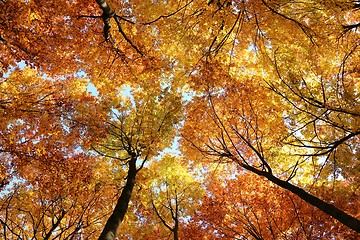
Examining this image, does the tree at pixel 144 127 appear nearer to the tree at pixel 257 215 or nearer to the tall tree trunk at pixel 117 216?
the tall tree trunk at pixel 117 216

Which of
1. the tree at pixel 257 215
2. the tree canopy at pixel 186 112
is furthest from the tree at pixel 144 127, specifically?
the tree at pixel 257 215

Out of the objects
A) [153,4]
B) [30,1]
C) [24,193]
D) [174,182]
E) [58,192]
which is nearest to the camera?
[30,1]

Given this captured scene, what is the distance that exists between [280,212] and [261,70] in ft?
19.4

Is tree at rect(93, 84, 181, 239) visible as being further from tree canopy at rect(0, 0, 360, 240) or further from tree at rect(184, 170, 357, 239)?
tree at rect(184, 170, 357, 239)

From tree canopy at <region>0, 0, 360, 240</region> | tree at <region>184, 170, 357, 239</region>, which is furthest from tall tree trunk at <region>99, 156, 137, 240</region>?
tree at <region>184, 170, 357, 239</region>

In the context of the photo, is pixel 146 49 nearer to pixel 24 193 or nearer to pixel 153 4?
pixel 153 4

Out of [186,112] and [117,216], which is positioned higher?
[186,112]

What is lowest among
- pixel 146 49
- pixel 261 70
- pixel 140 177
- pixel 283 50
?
pixel 140 177

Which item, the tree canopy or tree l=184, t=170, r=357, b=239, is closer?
the tree canopy

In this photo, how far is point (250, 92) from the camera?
909 cm

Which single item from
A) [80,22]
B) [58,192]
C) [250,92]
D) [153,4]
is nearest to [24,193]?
[58,192]

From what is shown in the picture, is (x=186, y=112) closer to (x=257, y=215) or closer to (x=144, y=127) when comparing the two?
(x=144, y=127)

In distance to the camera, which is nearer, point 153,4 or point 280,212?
point 153,4

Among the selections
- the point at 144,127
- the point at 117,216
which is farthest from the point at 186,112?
the point at 117,216
